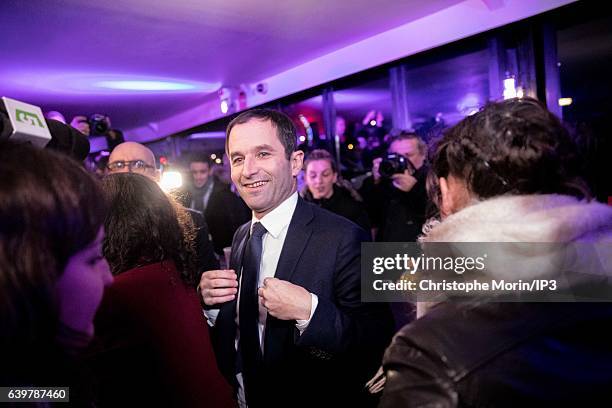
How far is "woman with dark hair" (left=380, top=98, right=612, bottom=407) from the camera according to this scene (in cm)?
63

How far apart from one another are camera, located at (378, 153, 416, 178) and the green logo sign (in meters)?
2.44

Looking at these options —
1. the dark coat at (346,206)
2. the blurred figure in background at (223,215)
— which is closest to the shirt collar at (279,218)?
the dark coat at (346,206)

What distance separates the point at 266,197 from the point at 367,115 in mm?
7287

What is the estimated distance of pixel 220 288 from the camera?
1314mm

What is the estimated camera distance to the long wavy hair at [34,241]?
1.91 feet

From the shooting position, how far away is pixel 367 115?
27.8 ft

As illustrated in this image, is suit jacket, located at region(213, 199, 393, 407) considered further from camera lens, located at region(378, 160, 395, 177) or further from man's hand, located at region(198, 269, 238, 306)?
camera lens, located at region(378, 160, 395, 177)

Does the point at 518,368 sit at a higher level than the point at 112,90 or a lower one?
lower

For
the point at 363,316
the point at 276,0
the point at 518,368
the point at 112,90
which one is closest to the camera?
the point at 518,368

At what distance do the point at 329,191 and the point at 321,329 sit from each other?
90.6 inches

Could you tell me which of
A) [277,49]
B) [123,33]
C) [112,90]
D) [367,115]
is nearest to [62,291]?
[123,33]

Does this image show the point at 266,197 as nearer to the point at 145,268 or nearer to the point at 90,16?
the point at 145,268

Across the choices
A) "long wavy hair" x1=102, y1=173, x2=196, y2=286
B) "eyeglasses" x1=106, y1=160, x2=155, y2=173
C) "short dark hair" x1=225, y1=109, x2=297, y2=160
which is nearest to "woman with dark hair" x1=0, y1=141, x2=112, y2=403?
"long wavy hair" x1=102, y1=173, x2=196, y2=286

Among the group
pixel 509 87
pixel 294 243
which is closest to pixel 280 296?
pixel 294 243
